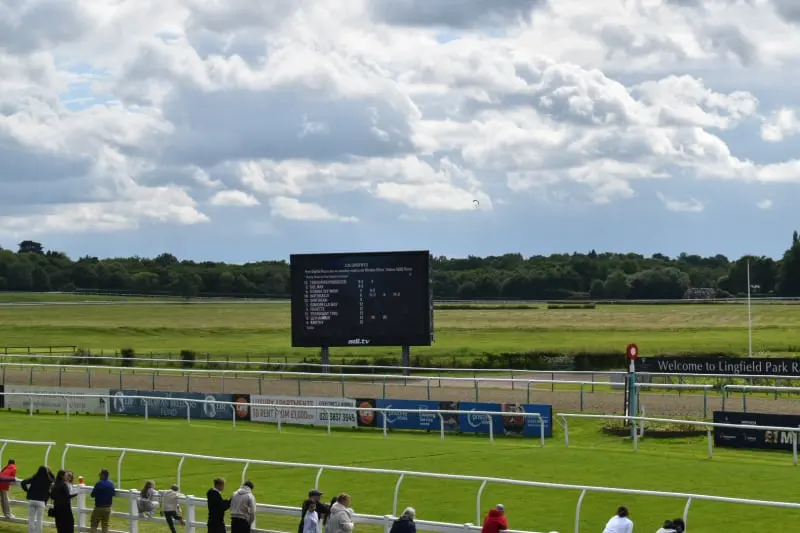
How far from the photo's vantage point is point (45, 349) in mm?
68688

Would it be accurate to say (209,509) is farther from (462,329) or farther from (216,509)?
(462,329)

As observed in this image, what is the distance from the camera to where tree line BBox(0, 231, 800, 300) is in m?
134

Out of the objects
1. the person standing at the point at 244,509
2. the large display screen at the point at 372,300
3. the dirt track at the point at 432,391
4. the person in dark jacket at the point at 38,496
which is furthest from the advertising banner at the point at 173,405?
the person standing at the point at 244,509

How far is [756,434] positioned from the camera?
2492 centimetres

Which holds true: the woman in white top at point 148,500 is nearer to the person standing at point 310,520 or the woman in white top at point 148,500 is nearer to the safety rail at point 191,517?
the safety rail at point 191,517

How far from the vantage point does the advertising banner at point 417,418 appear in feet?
97.7

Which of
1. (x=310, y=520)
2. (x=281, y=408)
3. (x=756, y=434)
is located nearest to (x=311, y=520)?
(x=310, y=520)

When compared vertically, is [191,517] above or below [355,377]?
below

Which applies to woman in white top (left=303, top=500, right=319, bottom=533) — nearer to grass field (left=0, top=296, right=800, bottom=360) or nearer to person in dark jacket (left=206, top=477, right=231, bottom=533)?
person in dark jacket (left=206, top=477, right=231, bottom=533)

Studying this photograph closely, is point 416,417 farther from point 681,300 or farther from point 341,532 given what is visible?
point 681,300

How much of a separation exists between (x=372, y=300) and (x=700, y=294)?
9934 cm

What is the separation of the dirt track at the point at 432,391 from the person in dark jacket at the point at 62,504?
15.2 m

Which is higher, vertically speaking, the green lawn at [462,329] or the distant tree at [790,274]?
the distant tree at [790,274]

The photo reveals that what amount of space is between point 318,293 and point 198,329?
5352 centimetres
